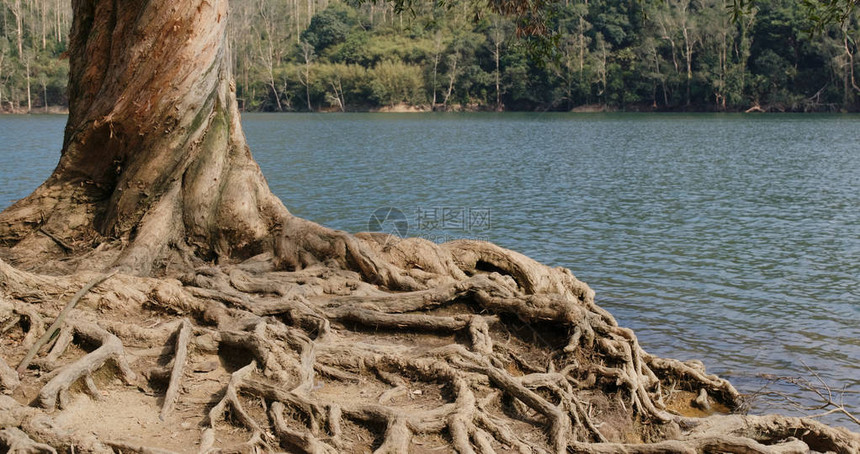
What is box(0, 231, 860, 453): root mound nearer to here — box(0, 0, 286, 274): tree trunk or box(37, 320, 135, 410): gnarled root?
box(37, 320, 135, 410): gnarled root

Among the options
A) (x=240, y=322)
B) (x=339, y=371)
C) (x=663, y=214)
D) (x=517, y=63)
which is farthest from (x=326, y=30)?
(x=339, y=371)

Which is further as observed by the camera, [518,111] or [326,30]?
[326,30]

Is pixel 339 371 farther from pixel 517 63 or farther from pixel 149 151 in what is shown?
pixel 517 63

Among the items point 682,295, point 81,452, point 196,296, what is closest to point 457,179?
point 682,295

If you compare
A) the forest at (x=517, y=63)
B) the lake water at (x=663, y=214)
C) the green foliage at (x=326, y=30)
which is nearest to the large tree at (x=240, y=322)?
the lake water at (x=663, y=214)

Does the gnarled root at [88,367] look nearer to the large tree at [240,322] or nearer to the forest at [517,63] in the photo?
the large tree at [240,322]

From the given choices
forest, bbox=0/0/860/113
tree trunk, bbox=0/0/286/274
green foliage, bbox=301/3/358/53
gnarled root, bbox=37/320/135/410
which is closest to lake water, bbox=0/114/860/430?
tree trunk, bbox=0/0/286/274

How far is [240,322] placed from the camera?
6.59 metres

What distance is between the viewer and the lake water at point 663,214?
35.1 ft

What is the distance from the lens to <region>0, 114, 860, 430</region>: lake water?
35.1 ft

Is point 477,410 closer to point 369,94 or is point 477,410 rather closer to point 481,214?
point 481,214

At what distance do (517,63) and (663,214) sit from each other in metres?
76.2

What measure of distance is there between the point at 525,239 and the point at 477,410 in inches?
480

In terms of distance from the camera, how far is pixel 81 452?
174 inches
